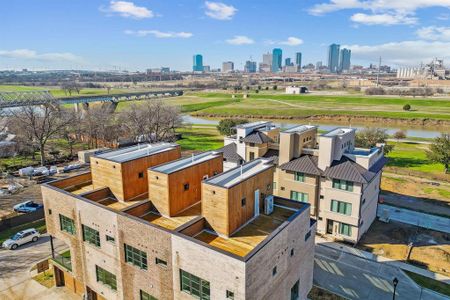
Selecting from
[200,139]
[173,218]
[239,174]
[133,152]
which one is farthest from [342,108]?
[173,218]

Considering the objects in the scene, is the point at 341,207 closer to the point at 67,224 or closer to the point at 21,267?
the point at 67,224

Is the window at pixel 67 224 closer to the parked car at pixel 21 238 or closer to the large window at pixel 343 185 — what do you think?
the parked car at pixel 21 238

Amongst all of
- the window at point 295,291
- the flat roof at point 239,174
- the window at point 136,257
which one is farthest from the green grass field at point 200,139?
the window at point 136,257

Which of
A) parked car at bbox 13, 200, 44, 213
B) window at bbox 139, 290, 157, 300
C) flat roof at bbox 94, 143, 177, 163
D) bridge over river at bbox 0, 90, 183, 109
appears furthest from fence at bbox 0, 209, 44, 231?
bridge over river at bbox 0, 90, 183, 109

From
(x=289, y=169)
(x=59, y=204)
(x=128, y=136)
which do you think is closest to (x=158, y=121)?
(x=128, y=136)

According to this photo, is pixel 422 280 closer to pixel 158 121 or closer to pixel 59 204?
pixel 59 204
